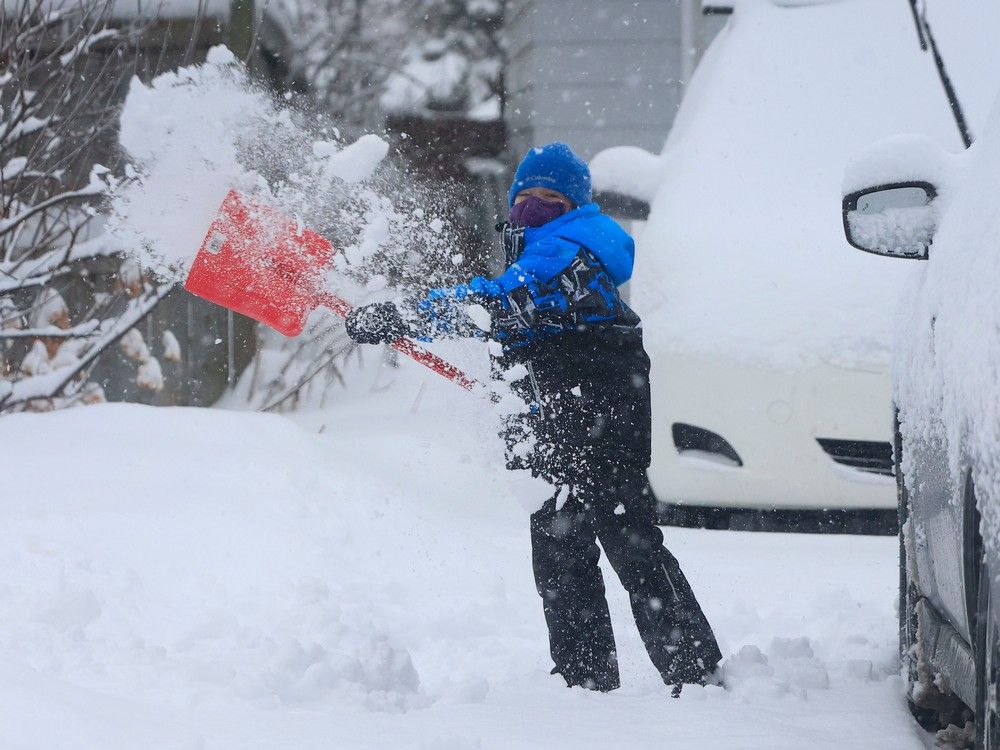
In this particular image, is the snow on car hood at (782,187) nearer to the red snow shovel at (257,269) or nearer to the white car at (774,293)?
the white car at (774,293)

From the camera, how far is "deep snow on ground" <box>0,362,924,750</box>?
8.39ft

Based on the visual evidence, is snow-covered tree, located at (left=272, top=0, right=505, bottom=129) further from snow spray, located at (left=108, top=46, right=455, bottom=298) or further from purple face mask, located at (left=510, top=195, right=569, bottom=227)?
purple face mask, located at (left=510, top=195, right=569, bottom=227)

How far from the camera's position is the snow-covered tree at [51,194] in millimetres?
5270

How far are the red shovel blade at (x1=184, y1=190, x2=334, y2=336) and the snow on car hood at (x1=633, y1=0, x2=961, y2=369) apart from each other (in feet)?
5.15

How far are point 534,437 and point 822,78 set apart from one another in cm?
307

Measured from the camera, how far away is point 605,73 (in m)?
10.3

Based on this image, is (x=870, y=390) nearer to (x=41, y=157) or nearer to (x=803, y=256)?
(x=803, y=256)

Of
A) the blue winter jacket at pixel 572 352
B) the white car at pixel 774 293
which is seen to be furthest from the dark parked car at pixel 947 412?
the white car at pixel 774 293

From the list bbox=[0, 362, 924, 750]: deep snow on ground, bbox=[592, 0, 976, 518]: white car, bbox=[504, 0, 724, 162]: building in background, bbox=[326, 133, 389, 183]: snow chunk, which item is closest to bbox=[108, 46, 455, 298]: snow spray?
bbox=[326, 133, 389, 183]: snow chunk

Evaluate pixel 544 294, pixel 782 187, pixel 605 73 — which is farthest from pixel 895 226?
pixel 605 73

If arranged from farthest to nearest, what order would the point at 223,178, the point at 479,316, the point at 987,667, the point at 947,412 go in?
the point at 223,178, the point at 479,316, the point at 947,412, the point at 987,667

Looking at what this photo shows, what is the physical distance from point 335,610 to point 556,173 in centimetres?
136

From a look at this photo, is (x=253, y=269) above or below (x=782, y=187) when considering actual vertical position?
below

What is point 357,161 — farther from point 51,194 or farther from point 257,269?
point 51,194
